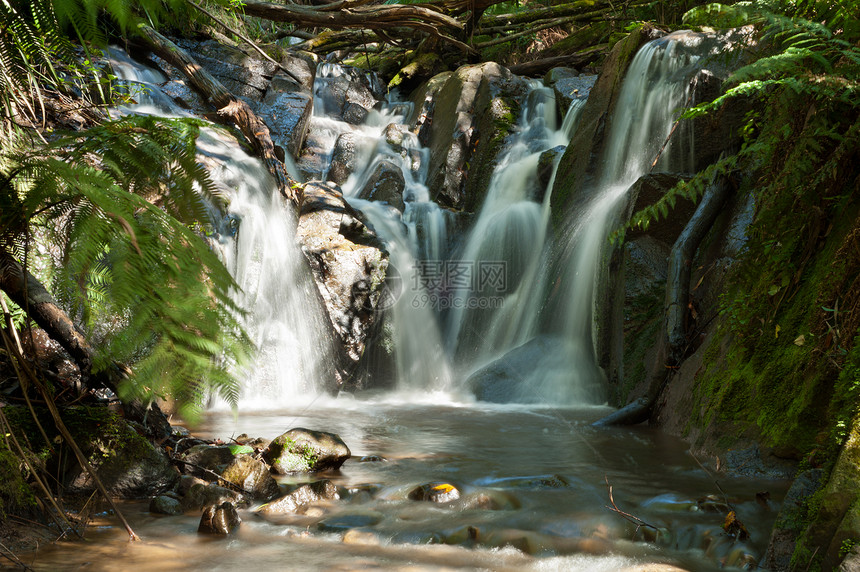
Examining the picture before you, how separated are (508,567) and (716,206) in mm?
4260

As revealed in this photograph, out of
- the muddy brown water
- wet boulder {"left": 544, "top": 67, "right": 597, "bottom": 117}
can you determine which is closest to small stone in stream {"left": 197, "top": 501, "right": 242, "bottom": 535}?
the muddy brown water

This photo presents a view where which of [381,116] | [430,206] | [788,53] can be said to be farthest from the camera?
[381,116]

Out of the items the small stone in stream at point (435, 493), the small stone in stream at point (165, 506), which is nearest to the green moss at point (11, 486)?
the small stone in stream at point (165, 506)

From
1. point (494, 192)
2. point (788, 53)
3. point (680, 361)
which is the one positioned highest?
point (494, 192)

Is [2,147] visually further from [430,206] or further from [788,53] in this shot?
[430,206]

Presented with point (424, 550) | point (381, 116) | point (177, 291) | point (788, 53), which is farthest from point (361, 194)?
point (177, 291)

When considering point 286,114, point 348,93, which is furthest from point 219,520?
point 348,93

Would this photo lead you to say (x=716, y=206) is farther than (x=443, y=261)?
No

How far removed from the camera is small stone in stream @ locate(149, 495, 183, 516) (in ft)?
10.3

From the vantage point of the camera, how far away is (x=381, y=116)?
14312 mm

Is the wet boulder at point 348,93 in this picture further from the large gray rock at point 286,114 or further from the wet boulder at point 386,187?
the wet boulder at point 386,187

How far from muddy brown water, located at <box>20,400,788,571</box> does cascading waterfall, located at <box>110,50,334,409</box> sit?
3.38m

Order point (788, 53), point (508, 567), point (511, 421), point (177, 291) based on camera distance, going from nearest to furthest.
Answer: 1. point (177, 291)
2. point (508, 567)
3. point (788, 53)
4. point (511, 421)

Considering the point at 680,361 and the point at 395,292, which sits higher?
the point at 395,292
